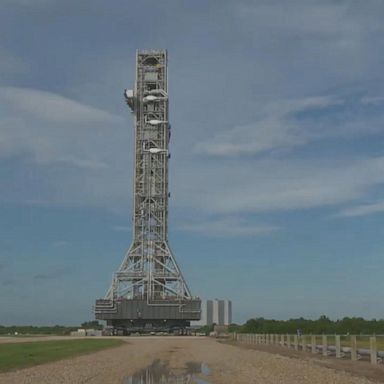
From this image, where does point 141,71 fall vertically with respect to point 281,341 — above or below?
above

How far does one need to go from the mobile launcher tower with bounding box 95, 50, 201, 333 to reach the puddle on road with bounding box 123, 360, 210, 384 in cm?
10607

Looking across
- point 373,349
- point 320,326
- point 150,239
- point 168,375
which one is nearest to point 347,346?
point 373,349

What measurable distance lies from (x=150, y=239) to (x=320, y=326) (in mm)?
68345

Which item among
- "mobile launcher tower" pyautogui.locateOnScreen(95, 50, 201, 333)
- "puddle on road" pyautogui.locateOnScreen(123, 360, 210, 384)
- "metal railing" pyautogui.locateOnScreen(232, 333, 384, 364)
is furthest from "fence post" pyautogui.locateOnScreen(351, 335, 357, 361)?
"mobile launcher tower" pyautogui.locateOnScreen(95, 50, 201, 333)

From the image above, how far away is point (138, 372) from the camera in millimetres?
28828

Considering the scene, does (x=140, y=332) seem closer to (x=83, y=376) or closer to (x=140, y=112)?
(x=140, y=112)

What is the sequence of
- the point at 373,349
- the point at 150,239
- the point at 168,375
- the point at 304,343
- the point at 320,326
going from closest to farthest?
the point at 168,375 → the point at 373,349 → the point at 304,343 → the point at 320,326 → the point at 150,239

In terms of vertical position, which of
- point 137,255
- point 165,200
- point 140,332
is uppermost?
point 165,200

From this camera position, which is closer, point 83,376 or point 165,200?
point 83,376

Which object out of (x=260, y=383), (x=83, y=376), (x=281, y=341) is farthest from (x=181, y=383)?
(x=281, y=341)

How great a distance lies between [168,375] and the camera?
2695 centimetres

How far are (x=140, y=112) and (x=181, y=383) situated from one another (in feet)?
430

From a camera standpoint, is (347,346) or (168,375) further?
(347,346)

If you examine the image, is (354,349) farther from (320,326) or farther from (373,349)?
(320,326)
